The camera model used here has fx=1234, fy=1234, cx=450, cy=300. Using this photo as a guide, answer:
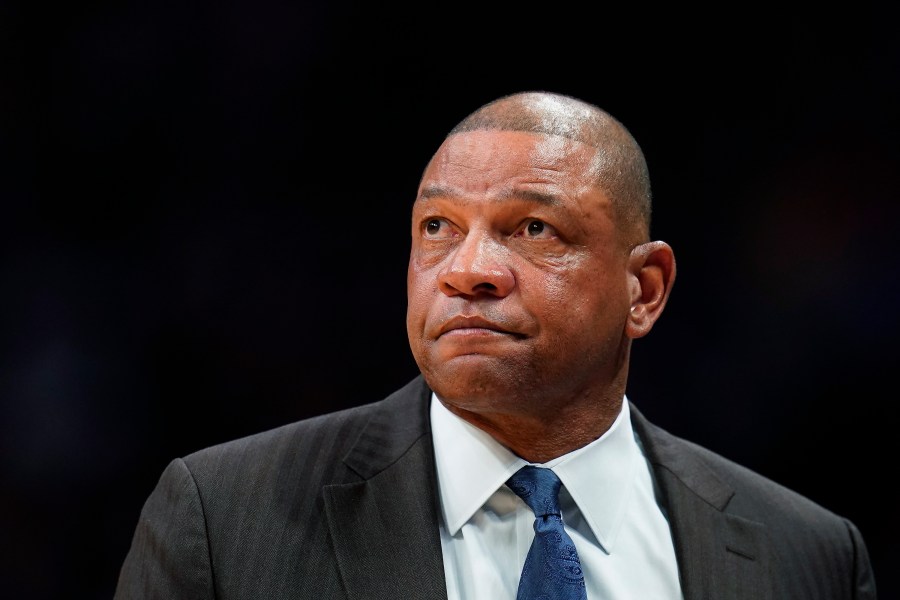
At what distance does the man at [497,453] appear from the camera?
2.41m

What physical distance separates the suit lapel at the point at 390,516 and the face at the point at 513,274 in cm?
17

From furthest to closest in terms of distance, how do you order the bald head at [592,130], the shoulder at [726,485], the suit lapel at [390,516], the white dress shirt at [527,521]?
the shoulder at [726,485] < the bald head at [592,130] < the white dress shirt at [527,521] < the suit lapel at [390,516]

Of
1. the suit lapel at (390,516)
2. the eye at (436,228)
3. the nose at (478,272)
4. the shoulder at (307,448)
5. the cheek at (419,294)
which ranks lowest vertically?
the suit lapel at (390,516)

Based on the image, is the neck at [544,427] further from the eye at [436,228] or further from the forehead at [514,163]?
the forehead at [514,163]

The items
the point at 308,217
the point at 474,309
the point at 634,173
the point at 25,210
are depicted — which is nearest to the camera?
the point at 474,309

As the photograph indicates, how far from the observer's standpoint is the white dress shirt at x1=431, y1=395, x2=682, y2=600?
249 cm

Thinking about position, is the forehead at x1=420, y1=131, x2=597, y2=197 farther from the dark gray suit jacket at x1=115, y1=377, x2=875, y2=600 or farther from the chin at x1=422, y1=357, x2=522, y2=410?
the dark gray suit jacket at x1=115, y1=377, x2=875, y2=600

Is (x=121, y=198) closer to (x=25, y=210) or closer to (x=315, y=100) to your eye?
(x=25, y=210)

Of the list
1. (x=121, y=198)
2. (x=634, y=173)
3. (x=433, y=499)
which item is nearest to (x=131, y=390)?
(x=121, y=198)

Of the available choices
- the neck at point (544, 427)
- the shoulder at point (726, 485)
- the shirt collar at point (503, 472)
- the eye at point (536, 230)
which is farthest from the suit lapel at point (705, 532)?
the eye at point (536, 230)

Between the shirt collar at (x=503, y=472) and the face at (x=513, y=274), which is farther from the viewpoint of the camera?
the shirt collar at (x=503, y=472)

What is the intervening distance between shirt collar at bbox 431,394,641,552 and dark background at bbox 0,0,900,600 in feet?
2.76

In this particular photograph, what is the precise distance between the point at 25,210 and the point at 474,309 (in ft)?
4.45

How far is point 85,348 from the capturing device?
3139 millimetres
